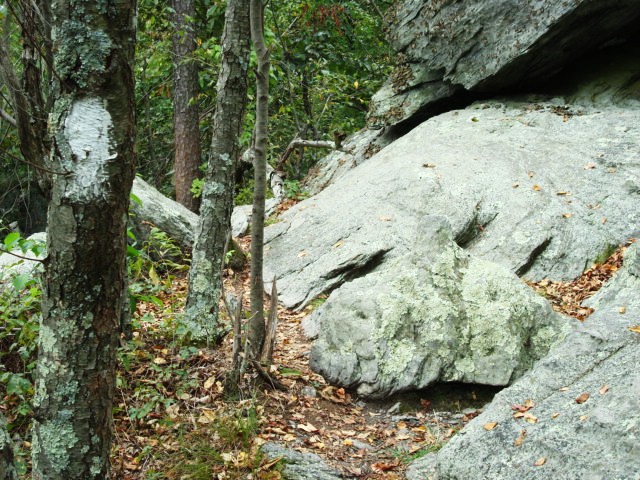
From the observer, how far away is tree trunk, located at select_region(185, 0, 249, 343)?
5348 mm

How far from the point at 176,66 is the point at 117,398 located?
700 centimetres

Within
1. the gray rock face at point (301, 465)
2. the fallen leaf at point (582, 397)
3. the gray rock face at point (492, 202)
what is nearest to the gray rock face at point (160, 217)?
the gray rock face at point (492, 202)

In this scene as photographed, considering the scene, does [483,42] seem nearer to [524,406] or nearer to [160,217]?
[160,217]

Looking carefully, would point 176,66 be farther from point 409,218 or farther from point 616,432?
point 616,432

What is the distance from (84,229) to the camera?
2561mm

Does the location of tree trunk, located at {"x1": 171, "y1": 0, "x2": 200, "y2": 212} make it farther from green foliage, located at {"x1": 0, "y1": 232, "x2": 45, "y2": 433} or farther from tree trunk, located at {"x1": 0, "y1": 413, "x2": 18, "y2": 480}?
tree trunk, located at {"x1": 0, "y1": 413, "x2": 18, "y2": 480}

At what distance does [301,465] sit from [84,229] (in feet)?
7.41

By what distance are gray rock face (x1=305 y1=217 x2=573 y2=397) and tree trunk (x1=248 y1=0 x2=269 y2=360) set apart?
74 cm

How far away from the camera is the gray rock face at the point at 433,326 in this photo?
16.5ft

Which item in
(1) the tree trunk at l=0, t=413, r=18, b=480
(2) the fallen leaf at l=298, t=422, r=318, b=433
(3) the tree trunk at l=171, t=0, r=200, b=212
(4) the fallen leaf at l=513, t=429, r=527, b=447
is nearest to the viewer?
(1) the tree trunk at l=0, t=413, r=18, b=480

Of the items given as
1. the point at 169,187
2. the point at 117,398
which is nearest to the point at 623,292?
the point at 117,398

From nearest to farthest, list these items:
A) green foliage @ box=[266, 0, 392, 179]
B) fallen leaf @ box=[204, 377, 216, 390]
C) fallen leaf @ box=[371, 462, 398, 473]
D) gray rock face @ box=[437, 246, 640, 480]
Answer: gray rock face @ box=[437, 246, 640, 480]
fallen leaf @ box=[371, 462, 398, 473]
fallen leaf @ box=[204, 377, 216, 390]
green foliage @ box=[266, 0, 392, 179]

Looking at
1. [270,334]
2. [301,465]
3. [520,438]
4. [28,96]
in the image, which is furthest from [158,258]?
[520,438]

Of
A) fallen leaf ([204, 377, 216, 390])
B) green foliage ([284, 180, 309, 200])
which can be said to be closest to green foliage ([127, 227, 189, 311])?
fallen leaf ([204, 377, 216, 390])
